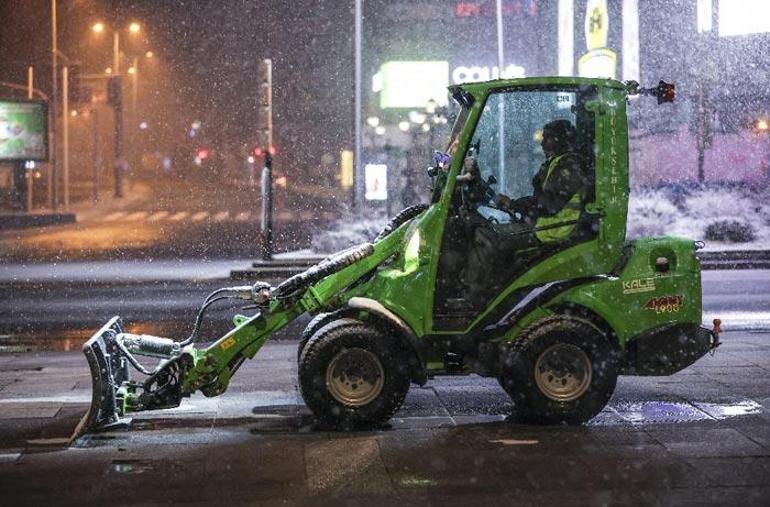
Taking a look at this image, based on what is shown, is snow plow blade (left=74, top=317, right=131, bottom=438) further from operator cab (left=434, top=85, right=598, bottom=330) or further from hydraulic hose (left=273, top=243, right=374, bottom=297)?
operator cab (left=434, top=85, right=598, bottom=330)

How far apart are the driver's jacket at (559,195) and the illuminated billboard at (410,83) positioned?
54.8 meters

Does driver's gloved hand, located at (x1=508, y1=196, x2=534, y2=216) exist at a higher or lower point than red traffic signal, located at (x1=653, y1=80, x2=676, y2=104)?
lower

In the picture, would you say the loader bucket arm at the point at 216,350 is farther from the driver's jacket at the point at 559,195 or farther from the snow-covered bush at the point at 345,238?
the snow-covered bush at the point at 345,238

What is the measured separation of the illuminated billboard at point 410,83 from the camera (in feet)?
207

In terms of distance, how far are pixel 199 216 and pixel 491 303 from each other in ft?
138

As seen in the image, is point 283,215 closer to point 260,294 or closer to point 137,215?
point 137,215

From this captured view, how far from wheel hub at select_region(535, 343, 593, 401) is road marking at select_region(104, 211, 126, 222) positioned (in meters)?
39.2

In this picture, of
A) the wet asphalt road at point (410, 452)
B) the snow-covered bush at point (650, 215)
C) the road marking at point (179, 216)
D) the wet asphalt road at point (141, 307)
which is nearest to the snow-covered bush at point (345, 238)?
the wet asphalt road at point (141, 307)

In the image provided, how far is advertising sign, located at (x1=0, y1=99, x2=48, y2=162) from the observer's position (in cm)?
4288

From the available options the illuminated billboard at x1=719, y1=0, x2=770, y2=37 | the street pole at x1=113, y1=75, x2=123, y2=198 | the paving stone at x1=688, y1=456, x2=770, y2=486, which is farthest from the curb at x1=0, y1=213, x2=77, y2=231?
the paving stone at x1=688, y1=456, x2=770, y2=486

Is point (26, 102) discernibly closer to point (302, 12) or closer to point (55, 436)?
point (55, 436)

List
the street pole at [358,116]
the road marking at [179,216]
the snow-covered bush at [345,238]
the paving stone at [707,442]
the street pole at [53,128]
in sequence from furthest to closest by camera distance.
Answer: the road marking at [179,216]
the street pole at [53,128]
the street pole at [358,116]
the snow-covered bush at [345,238]
the paving stone at [707,442]

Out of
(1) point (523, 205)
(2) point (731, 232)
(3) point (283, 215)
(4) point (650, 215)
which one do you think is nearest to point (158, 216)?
(3) point (283, 215)

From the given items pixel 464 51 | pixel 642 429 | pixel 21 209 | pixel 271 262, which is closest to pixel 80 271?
pixel 271 262
